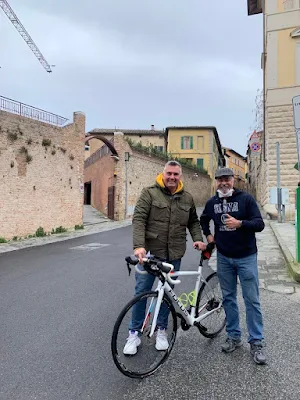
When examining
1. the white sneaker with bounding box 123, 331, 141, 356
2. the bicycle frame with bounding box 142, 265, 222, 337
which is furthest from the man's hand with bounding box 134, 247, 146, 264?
the white sneaker with bounding box 123, 331, 141, 356

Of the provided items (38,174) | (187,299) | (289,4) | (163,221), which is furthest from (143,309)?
(289,4)

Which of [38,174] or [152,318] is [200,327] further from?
[38,174]

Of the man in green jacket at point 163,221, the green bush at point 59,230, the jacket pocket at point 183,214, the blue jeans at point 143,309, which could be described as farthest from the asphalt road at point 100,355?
the green bush at point 59,230

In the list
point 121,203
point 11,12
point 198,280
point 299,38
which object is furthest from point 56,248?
point 11,12

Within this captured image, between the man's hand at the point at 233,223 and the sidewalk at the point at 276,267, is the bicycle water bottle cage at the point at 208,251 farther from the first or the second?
the sidewalk at the point at 276,267

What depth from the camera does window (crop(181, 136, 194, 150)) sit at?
46.9 metres

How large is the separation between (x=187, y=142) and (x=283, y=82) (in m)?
29.5

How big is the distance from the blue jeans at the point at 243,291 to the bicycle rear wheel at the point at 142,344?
2.08ft

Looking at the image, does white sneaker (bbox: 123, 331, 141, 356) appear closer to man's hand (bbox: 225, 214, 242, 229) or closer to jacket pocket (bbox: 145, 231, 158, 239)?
jacket pocket (bbox: 145, 231, 158, 239)

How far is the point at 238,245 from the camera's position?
134 inches

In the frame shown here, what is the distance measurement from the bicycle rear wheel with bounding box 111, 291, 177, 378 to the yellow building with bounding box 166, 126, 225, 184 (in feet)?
145

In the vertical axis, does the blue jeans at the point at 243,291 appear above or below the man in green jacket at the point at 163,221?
below

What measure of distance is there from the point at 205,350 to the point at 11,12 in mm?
48487

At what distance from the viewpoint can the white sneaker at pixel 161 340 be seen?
10.4 ft
